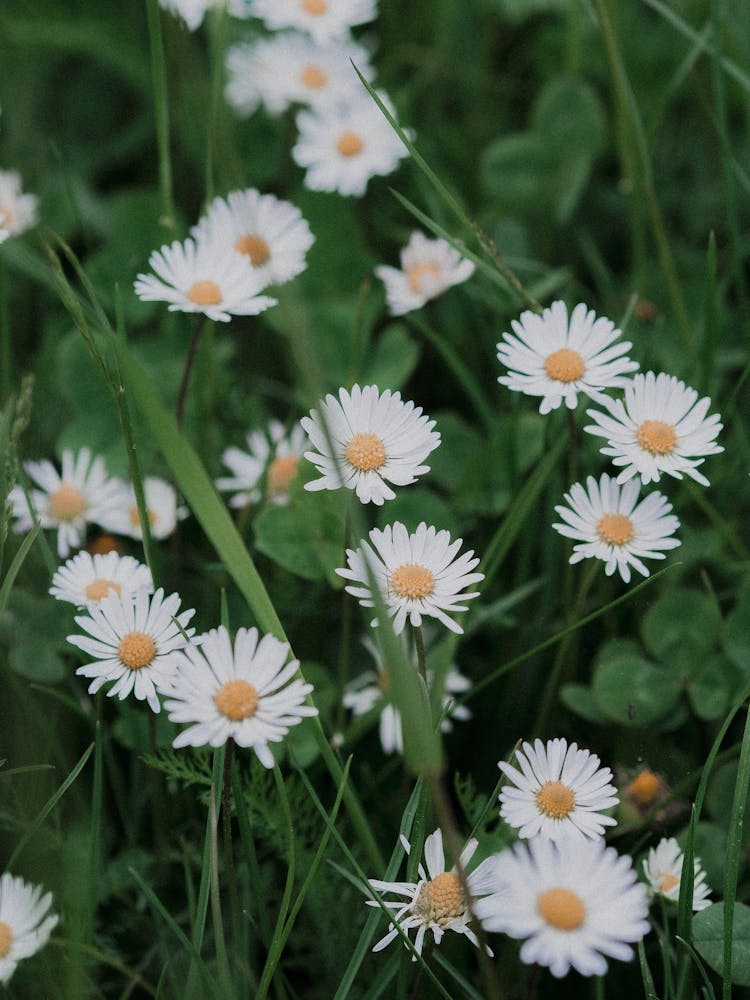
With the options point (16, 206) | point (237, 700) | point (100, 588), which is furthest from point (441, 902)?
point (16, 206)

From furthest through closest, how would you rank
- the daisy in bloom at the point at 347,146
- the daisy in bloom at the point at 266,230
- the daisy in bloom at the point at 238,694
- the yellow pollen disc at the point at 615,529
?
the daisy in bloom at the point at 347,146, the daisy in bloom at the point at 266,230, the yellow pollen disc at the point at 615,529, the daisy in bloom at the point at 238,694

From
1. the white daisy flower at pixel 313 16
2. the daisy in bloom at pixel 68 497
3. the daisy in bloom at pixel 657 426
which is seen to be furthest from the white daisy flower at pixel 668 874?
the white daisy flower at pixel 313 16

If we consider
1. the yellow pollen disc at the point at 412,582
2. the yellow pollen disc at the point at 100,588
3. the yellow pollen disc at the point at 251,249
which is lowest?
the yellow pollen disc at the point at 100,588

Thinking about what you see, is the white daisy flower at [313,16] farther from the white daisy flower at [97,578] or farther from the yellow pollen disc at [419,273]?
the white daisy flower at [97,578]

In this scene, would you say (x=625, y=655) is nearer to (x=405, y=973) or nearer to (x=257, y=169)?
(x=405, y=973)

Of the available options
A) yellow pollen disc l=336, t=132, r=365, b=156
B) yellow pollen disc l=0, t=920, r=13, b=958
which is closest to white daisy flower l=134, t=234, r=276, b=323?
yellow pollen disc l=336, t=132, r=365, b=156

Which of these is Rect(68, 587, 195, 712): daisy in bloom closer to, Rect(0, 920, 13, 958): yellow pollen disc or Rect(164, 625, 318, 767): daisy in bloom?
Rect(164, 625, 318, 767): daisy in bloom

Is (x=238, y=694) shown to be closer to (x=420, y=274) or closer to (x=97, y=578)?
(x=97, y=578)

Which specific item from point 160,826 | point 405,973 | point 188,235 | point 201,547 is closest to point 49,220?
point 188,235
